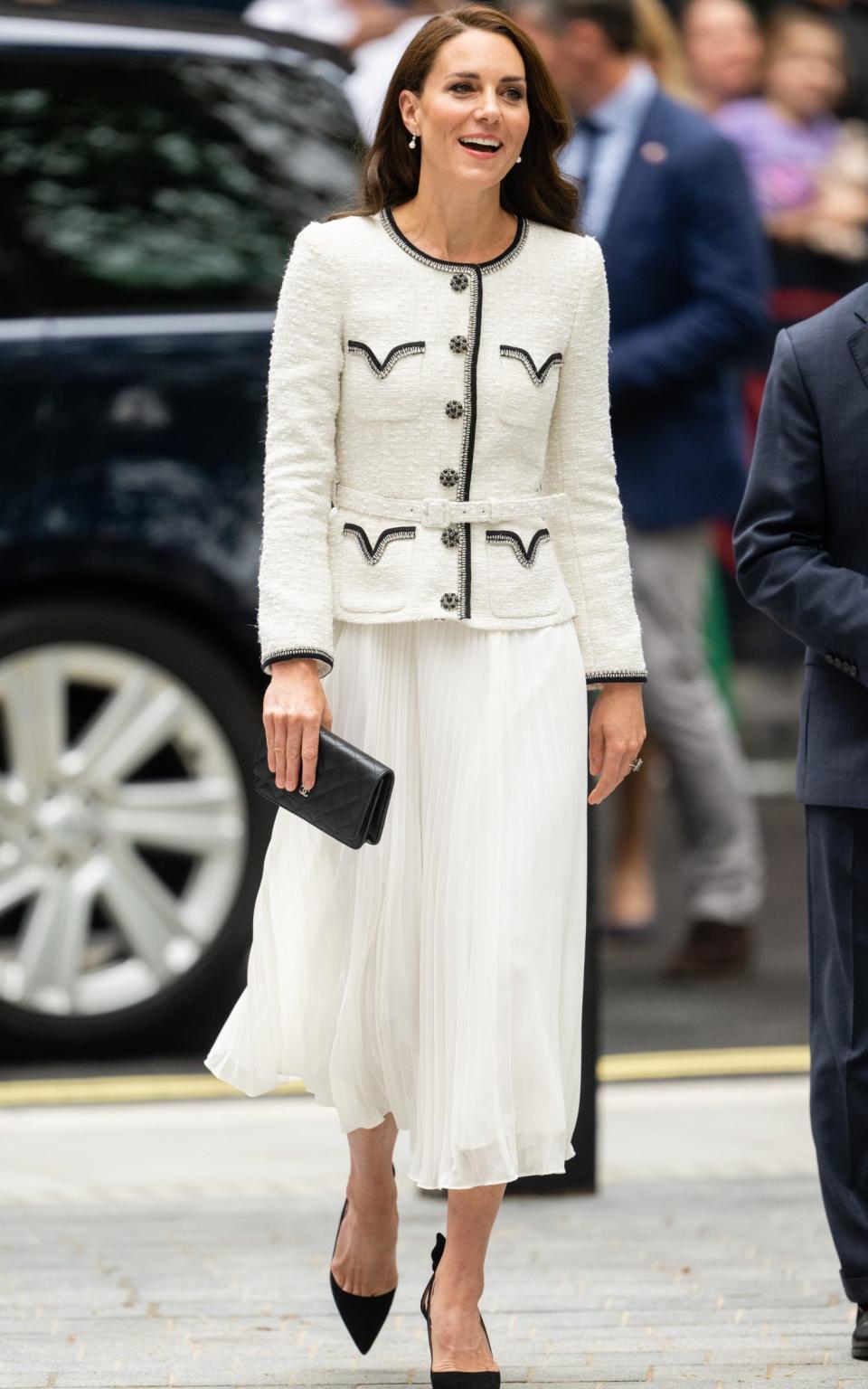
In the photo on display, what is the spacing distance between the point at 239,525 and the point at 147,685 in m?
0.41

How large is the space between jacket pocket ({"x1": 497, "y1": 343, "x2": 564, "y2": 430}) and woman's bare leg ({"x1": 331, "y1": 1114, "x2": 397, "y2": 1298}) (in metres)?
1.02

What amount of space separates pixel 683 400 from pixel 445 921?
11.9 feet

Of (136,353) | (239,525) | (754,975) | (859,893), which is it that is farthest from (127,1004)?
(859,893)

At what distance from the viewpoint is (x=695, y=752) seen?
671 cm

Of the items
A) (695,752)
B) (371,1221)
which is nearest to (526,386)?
(371,1221)

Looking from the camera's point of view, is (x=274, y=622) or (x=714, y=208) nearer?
(x=274, y=622)

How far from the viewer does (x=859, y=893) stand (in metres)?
3.69

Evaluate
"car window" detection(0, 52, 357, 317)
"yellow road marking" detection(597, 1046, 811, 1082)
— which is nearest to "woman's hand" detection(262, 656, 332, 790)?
"yellow road marking" detection(597, 1046, 811, 1082)

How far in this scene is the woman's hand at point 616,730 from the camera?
365 cm

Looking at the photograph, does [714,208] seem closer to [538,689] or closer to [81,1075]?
[81,1075]

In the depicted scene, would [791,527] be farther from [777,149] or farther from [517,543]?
[777,149]

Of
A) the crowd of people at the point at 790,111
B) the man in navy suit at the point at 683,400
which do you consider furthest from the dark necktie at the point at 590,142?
the crowd of people at the point at 790,111

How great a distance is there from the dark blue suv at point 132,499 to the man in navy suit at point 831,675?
2174mm

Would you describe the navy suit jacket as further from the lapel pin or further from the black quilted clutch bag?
the lapel pin
